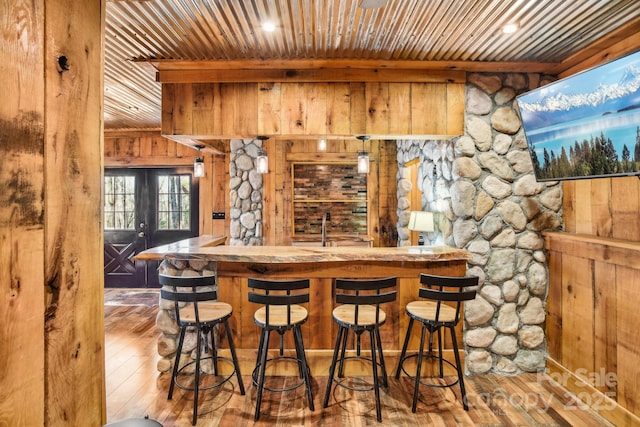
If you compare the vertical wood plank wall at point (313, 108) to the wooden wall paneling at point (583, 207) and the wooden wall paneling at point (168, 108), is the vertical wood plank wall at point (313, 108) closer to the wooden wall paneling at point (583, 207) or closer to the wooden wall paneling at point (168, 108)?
the wooden wall paneling at point (168, 108)

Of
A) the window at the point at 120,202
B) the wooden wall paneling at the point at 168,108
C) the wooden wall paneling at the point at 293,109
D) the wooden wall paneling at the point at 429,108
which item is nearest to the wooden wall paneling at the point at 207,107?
the wooden wall paneling at the point at 168,108

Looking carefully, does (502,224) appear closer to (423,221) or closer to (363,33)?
(423,221)

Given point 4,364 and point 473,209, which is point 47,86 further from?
point 473,209

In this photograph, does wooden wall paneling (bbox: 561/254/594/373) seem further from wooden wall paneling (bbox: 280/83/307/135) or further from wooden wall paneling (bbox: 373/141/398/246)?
wooden wall paneling (bbox: 373/141/398/246)

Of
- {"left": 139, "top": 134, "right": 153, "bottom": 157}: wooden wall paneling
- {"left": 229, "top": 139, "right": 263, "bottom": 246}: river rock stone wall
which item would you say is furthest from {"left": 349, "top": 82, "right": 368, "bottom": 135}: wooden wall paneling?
{"left": 139, "top": 134, "right": 153, "bottom": 157}: wooden wall paneling

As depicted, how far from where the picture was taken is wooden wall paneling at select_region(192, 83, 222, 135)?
2.97 m

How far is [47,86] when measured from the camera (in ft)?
3.52

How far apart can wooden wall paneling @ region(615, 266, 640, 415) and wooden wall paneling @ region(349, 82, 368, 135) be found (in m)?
2.07

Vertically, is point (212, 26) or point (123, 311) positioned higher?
point (212, 26)

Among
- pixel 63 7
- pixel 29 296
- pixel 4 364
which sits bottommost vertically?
pixel 4 364

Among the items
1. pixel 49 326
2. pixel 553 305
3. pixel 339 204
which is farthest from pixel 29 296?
pixel 339 204

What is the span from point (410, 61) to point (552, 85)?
3.40 ft

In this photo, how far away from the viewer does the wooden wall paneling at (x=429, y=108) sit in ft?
9.74

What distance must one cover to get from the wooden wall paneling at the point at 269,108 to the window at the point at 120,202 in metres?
3.97
